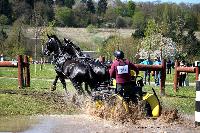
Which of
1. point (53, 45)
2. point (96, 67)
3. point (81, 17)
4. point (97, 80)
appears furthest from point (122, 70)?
point (81, 17)

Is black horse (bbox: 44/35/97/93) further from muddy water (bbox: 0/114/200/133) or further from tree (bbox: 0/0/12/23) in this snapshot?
tree (bbox: 0/0/12/23)

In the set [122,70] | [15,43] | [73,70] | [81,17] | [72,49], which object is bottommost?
[15,43]

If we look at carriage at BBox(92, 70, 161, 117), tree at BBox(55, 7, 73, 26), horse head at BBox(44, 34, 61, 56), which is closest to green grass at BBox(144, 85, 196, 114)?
carriage at BBox(92, 70, 161, 117)

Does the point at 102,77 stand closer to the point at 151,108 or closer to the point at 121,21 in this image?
the point at 151,108

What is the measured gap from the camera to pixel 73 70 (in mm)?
19172

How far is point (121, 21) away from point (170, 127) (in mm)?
172014

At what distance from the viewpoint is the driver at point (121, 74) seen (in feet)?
43.9

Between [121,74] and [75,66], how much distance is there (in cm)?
578

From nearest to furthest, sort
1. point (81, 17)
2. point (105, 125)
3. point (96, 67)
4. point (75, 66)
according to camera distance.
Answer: point (105, 125) → point (96, 67) → point (75, 66) → point (81, 17)

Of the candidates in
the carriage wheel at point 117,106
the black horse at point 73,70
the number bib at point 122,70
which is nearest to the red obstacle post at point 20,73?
the black horse at point 73,70

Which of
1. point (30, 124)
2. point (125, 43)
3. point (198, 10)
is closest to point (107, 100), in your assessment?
point (30, 124)

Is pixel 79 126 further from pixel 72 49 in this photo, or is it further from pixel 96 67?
pixel 72 49

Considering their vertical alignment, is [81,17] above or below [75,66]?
below

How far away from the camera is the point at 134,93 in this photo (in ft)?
43.7
